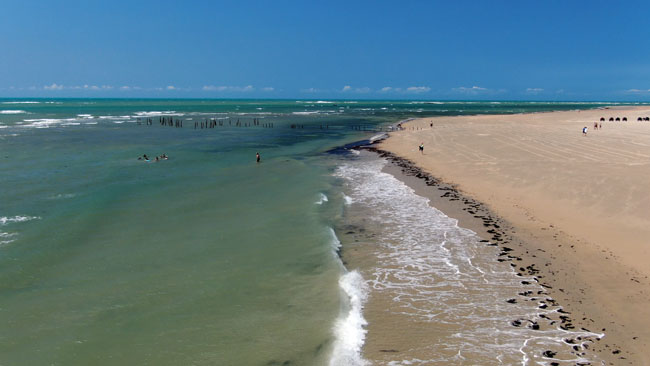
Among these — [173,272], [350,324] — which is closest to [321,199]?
[173,272]

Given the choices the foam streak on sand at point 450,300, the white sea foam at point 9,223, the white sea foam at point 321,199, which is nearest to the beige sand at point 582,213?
the foam streak on sand at point 450,300

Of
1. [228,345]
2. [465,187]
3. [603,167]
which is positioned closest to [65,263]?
[228,345]

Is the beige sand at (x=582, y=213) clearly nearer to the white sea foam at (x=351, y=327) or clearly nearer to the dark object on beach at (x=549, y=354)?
the dark object on beach at (x=549, y=354)

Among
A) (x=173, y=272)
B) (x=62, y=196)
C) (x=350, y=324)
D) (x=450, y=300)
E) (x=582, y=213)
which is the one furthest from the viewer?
(x=62, y=196)

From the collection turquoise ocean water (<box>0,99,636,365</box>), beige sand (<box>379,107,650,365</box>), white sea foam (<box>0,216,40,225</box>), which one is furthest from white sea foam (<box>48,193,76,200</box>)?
beige sand (<box>379,107,650,365</box>)

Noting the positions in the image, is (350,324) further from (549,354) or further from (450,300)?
(549,354)

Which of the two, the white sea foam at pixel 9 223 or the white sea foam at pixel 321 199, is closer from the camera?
the white sea foam at pixel 9 223
